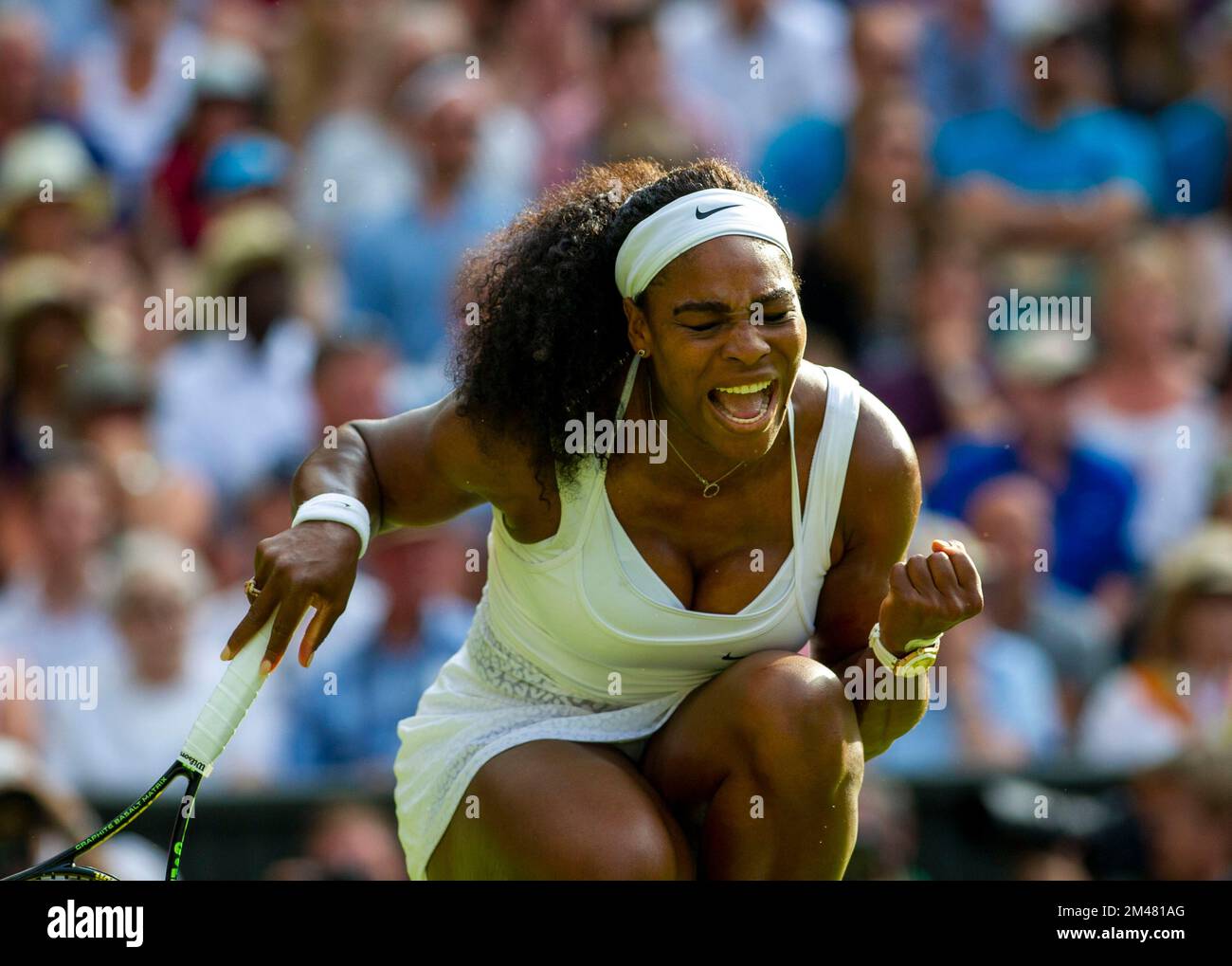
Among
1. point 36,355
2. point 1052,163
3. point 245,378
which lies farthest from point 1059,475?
point 36,355

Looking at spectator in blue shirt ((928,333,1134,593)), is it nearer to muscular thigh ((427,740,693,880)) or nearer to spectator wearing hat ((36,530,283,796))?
spectator wearing hat ((36,530,283,796))

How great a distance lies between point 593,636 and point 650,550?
0.61ft

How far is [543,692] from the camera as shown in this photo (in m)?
3.70

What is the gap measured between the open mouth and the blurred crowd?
6.29 feet

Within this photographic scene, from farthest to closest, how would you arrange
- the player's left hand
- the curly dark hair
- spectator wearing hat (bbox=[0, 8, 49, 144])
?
spectator wearing hat (bbox=[0, 8, 49, 144]) → the curly dark hair → the player's left hand

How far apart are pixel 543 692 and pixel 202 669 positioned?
7.66 feet

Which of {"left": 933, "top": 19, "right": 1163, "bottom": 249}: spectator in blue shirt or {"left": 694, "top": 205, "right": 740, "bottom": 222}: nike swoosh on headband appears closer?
{"left": 694, "top": 205, "right": 740, "bottom": 222}: nike swoosh on headband

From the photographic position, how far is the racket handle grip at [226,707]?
3.33m

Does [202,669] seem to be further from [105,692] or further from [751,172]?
[751,172]

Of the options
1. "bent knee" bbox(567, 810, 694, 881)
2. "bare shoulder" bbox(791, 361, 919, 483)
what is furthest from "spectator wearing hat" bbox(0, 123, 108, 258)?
"bent knee" bbox(567, 810, 694, 881)

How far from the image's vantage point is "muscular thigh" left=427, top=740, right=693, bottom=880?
10.9ft

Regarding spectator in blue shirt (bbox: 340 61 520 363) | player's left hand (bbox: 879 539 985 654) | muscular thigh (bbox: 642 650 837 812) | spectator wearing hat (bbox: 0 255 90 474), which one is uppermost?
spectator in blue shirt (bbox: 340 61 520 363)
